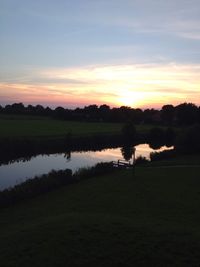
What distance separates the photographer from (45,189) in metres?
30.7

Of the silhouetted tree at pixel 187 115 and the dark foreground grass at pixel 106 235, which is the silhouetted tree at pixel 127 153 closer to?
the silhouetted tree at pixel 187 115

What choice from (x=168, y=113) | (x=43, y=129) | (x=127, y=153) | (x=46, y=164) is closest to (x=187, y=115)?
(x=168, y=113)

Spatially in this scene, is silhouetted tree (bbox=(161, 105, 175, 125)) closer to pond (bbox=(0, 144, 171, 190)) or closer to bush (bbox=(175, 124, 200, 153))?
pond (bbox=(0, 144, 171, 190))

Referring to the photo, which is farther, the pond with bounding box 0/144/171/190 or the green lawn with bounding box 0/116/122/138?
the green lawn with bounding box 0/116/122/138

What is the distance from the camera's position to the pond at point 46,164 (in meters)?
42.0

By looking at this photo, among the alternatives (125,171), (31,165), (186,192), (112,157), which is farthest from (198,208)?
(112,157)

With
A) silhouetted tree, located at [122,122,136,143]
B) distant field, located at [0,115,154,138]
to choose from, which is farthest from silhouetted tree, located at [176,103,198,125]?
silhouetted tree, located at [122,122,136,143]

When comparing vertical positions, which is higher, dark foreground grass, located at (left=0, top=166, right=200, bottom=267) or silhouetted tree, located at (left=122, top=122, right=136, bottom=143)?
silhouetted tree, located at (left=122, top=122, right=136, bottom=143)

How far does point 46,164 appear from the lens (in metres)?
52.5

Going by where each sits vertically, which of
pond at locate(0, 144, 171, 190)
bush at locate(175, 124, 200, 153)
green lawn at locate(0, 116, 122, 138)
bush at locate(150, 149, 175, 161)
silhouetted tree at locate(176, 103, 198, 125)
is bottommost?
pond at locate(0, 144, 171, 190)

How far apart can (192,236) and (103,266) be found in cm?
430

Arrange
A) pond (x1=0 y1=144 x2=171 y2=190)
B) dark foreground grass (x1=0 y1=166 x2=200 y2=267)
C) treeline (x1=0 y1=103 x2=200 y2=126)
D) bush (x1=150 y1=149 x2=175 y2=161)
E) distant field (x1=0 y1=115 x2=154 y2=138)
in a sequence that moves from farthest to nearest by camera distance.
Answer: treeline (x1=0 y1=103 x2=200 y2=126) < distant field (x1=0 y1=115 x2=154 y2=138) < bush (x1=150 y1=149 x2=175 y2=161) < pond (x1=0 y1=144 x2=171 y2=190) < dark foreground grass (x1=0 y1=166 x2=200 y2=267)

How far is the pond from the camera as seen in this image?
42.0 m

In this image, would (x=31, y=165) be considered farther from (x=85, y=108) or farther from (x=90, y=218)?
(x=85, y=108)
